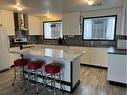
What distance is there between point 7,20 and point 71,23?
2615 millimetres

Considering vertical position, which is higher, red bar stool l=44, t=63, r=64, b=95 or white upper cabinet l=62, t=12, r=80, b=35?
white upper cabinet l=62, t=12, r=80, b=35

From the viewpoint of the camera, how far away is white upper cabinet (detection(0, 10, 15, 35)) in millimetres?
4091

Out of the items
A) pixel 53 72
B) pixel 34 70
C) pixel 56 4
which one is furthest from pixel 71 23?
pixel 53 72

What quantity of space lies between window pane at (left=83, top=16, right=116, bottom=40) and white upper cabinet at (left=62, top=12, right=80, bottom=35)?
39cm

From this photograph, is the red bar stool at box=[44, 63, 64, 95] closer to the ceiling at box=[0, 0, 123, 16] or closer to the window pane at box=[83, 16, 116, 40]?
the ceiling at box=[0, 0, 123, 16]

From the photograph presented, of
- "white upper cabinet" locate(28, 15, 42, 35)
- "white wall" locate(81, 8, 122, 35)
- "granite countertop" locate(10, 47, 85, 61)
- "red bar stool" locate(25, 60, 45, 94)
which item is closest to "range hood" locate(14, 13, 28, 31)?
"white upper cabinet" locate(28, 15, 42, 35)

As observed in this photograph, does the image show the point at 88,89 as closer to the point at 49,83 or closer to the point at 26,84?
the point at 49,83

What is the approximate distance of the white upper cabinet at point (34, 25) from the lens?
538cm

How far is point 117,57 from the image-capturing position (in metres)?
2.88

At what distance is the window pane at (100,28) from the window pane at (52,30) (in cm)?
143

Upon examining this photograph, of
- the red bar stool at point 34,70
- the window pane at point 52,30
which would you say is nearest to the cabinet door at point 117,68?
the red bar stool at point 34,70

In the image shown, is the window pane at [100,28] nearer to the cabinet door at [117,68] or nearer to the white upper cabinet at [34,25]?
the cabinet door at [117,68]

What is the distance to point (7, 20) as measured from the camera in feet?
14.0

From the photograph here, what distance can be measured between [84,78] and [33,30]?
3.57 metres
